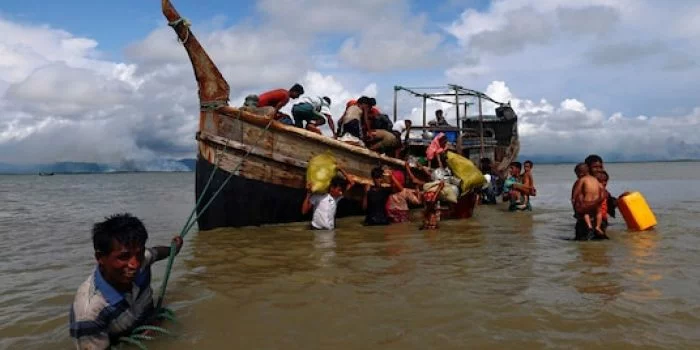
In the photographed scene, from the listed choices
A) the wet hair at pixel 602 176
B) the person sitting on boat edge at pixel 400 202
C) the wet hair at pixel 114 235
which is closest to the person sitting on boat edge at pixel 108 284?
the wet hair at pixel 114 235

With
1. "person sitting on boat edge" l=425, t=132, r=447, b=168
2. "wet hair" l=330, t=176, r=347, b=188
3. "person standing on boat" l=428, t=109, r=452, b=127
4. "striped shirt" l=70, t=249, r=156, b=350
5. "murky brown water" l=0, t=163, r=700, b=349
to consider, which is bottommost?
"murky brown water" l=0, t=163, r=700, b=349

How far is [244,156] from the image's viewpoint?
8539 mm

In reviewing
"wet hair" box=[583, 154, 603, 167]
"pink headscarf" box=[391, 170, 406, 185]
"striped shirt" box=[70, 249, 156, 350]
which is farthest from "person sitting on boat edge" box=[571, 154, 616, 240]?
"striped shirt" box=[70, 249, 156, 350]

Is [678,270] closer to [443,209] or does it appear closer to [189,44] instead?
[443,209]

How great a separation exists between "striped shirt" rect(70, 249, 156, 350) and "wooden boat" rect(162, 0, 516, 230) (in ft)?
16.6

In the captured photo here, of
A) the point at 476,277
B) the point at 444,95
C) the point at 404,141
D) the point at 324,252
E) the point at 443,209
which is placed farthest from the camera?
the point at 444,95

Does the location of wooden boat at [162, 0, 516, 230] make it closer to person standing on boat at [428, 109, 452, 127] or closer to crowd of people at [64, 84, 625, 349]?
crowd of people at [64, 84, 625, 349]

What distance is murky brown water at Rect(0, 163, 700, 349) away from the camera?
10.8ft

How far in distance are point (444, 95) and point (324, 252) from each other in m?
9.84

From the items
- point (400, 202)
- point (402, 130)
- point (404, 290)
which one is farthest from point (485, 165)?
point (404, 290)

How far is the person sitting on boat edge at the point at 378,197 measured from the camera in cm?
898

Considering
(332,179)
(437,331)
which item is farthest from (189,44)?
(437,331)

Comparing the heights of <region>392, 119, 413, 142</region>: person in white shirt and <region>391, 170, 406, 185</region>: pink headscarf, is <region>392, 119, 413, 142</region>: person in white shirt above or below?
above

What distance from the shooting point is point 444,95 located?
15.1 meters
